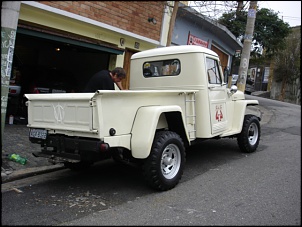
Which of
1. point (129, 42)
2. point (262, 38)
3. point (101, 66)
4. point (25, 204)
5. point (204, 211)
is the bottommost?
point (25, 204)

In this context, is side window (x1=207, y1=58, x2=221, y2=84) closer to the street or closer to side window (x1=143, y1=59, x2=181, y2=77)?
side window (x1=143, y1=59, x2=181, y2=77)

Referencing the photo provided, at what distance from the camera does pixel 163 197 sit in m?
4.32

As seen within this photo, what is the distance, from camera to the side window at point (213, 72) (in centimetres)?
584

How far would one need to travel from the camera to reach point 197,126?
18.1 ft

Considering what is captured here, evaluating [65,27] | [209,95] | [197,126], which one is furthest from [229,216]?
[65,27]

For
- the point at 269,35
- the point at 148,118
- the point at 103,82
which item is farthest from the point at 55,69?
the point at 269,35

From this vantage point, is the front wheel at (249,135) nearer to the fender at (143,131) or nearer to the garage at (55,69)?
the fender at (143,131)

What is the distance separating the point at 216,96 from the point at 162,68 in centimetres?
118

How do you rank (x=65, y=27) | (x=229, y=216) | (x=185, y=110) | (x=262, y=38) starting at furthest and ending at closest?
(x=262, y=38) < (x=65, y=27) < (x=185, y=110) < (x=229, y=216)

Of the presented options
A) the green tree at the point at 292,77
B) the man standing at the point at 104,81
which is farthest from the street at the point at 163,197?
the man standing at the point at 104,81

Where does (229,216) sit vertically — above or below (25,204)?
above

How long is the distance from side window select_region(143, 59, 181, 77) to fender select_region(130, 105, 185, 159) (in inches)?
68.5

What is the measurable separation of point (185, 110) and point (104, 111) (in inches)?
69.7

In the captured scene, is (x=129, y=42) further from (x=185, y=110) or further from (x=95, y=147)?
(x=95, y=147)
